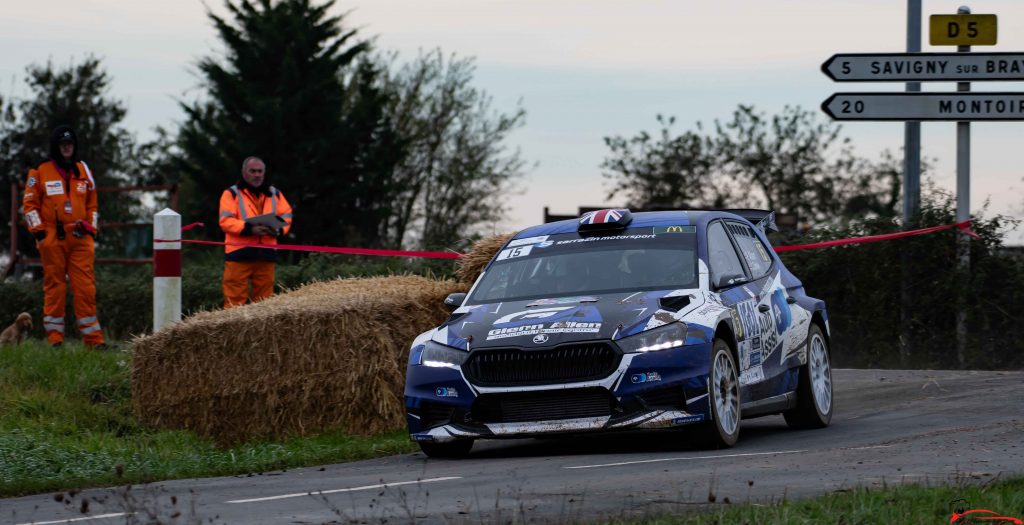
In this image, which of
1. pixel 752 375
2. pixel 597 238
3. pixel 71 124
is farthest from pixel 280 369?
pixel 71 124

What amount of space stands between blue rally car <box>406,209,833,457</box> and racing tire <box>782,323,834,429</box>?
15mm

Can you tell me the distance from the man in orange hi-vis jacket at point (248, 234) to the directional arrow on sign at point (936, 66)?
23.3 ft

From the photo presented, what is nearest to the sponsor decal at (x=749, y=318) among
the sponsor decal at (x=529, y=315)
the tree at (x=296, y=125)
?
the sponsor decal at (x=529, y=315)

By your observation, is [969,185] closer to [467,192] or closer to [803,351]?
→ [803,351]

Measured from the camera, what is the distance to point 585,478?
918 cm

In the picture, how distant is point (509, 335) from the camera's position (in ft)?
35.5

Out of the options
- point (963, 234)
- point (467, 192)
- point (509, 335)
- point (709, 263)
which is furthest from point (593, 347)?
point (467, 192)

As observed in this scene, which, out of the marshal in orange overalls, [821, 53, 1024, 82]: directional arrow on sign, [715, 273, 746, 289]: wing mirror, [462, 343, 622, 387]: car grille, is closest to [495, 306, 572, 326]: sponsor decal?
[462, 343, 622, 387]: car grille

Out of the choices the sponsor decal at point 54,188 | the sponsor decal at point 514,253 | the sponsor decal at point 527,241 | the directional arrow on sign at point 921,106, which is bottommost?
the sponsor decal at point 514,253

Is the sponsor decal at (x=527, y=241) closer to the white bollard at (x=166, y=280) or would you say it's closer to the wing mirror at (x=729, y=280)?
the wing mirror at (x=729, y=280)

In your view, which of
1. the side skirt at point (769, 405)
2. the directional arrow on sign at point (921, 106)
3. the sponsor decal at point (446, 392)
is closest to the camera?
the sponsor decal at point (446, 392)

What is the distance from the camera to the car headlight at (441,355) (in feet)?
35.9

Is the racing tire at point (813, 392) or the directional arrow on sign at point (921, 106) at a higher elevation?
the directional arrow on sign at point (921, 106)

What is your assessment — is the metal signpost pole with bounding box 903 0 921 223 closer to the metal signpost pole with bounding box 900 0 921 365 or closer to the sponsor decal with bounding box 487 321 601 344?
the metal signpost pole with bounding box 900 0 921 365
